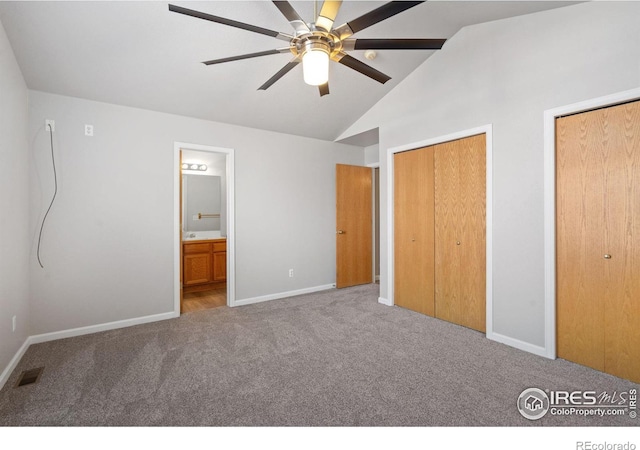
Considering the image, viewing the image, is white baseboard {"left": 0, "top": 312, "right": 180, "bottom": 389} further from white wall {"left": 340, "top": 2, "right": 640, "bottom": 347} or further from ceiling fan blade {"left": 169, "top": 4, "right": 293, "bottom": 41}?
white wall {"left": 340, "top": 2, "right": 640, "bottom": 347}

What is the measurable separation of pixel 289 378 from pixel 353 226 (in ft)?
10.1

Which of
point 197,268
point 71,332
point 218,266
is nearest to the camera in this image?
point 71,332

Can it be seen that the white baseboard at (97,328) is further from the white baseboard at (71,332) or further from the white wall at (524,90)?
the white wall at (524,90)

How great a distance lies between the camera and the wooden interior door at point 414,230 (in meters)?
3.43

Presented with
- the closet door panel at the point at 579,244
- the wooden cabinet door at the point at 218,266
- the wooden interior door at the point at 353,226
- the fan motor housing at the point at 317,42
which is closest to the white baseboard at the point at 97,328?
the wooden cabinet door at the point at 218,266

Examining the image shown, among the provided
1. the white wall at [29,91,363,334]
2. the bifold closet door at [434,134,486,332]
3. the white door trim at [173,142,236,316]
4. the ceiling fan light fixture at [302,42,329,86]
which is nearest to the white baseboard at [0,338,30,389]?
the white wall at [29,91,363,334]

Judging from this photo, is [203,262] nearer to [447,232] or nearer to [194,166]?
[194,166]

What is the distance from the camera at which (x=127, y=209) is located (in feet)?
10.5

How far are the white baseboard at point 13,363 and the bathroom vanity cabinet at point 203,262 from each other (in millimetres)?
1999

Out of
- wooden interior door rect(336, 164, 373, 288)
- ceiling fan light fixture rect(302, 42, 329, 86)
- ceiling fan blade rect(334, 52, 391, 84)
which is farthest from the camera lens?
wooden interior door rect(336, 164, 373, 288)

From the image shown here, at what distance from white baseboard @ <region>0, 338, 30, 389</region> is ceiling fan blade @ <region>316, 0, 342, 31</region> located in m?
3.12

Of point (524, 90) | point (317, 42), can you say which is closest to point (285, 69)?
point (317, 42)

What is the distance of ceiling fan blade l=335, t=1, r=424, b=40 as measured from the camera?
141 cm

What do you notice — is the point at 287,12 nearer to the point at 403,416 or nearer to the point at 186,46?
the point at 186,46
